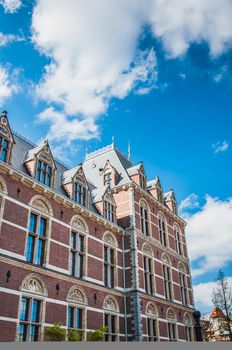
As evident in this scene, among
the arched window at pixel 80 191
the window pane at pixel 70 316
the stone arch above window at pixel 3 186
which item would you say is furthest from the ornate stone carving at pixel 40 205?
the window pane at pixel 70 316

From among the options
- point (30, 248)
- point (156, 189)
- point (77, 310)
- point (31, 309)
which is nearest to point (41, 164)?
point (30, 248)

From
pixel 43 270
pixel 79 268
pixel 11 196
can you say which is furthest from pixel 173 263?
pixel 11 196

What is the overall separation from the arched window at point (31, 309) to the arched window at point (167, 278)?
46.4ft

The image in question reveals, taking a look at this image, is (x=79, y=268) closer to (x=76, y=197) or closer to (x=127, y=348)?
(x=76, y=197)

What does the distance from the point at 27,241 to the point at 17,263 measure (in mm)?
1598

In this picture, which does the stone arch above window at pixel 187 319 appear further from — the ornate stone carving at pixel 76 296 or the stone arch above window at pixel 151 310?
the ornate stone carving at pixel 76 296

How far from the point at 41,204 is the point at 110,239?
24.3 feet

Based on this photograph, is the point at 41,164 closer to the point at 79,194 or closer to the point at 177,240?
the point at 79,194

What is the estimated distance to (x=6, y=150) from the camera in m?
19.0

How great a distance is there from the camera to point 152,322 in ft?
83.9

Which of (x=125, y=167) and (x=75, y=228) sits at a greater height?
(x=125, y=167)

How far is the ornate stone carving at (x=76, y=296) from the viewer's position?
65.2 feet

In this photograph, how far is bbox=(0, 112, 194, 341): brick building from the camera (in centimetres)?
1742

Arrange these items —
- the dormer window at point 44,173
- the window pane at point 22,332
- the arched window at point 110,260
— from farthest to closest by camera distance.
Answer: the arched window at point 110,260, the dormer window at point 44,173, the window pane at point 22,332
